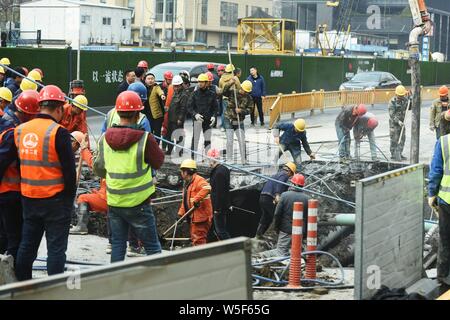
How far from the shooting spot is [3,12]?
67875 mm

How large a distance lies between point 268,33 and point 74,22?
41.6 ft

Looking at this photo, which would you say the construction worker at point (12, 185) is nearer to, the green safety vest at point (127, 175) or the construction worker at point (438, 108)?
the green safety vest at point (127, 175)

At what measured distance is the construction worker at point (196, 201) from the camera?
1284cm

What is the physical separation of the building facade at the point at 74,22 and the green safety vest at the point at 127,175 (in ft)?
109

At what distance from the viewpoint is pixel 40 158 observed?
27.2ft

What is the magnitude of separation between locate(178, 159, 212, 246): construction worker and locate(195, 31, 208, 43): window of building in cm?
7136

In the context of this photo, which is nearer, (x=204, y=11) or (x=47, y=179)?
(x=47, y=179)

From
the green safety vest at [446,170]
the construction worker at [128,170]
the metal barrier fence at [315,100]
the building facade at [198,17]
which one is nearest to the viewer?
the construction worker at [128,170]

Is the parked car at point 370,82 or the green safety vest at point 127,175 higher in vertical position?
the parked car at point 370,82

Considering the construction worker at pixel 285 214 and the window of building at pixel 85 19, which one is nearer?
the construction worker at pixel 285 214

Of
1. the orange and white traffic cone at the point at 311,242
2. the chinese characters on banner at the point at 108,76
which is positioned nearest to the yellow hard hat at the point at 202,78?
the orange and white traffic cone at the point at 311,242

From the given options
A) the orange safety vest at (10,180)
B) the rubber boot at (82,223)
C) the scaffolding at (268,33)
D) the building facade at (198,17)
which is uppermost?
the building facade at (198,17)

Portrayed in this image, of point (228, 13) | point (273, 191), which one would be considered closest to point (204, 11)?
point (228, 13)

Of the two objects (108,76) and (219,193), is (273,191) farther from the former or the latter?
(108,76)
